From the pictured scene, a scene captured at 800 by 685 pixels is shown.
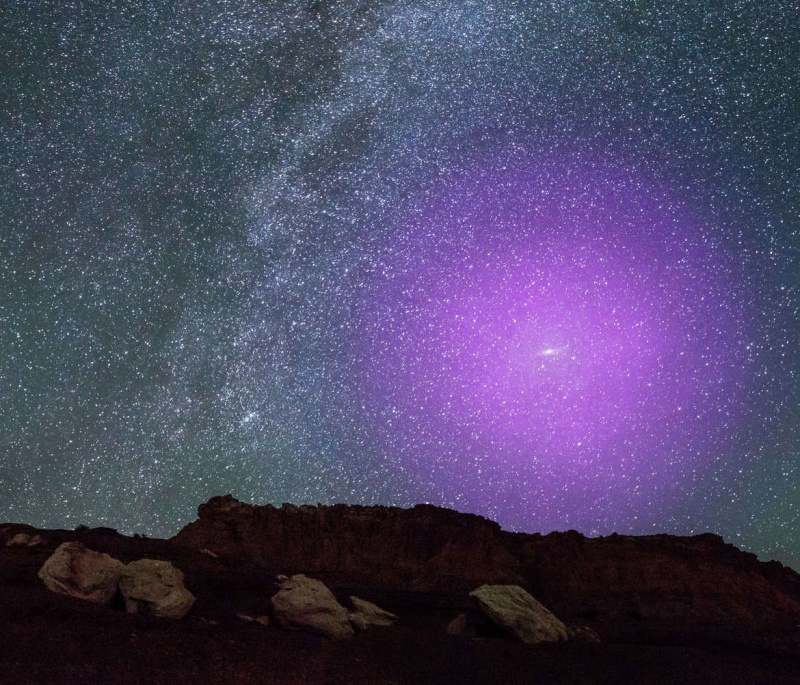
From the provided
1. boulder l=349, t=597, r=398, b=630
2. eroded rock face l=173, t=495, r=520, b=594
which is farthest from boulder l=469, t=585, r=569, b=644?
eroded rock face l=173, t=495, r=520, b=594

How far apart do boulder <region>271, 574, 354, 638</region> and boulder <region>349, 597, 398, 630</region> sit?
24 cm

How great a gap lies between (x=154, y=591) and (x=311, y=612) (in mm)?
3341

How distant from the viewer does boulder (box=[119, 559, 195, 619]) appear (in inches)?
505

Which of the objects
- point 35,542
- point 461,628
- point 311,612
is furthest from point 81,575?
point 461,628

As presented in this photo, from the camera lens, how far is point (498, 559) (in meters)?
36.0

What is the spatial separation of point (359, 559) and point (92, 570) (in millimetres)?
→ 22567

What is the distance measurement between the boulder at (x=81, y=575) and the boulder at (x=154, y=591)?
11.8 inches

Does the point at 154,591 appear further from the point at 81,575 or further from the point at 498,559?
the point at 498,559

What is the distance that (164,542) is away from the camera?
29.8 metres

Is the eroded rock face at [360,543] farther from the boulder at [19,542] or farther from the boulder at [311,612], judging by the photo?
the boulder at [311,612]

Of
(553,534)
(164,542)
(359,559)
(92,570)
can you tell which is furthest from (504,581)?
(92,570)

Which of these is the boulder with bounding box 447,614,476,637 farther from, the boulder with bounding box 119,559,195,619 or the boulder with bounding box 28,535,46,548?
the boulder with bounding box 28,535,46,548

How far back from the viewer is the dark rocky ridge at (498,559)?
31656mm

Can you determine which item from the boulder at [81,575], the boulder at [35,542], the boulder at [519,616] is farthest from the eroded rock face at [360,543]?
the boulder at [81,575]
